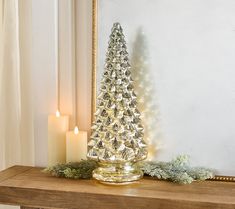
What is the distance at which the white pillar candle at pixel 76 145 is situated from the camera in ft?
4.21

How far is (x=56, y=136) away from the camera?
51.9 inches

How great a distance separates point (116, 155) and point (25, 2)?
0.60 meters

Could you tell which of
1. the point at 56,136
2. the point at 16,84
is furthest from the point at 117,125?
the point at 16,84

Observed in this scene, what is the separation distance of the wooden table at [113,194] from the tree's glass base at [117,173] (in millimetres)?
20

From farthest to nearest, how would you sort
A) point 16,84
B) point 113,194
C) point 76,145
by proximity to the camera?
point 16,84, point 76,145, point 113,194

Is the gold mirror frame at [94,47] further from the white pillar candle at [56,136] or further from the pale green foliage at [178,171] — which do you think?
the pale green foliage at [178,171]

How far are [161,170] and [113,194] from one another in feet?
0.61

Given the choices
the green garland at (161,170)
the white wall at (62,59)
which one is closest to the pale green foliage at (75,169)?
the green garland at (161,170)

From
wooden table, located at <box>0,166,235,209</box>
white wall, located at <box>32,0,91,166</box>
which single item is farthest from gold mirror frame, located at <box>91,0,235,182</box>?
wooden table, located at <box>0,166,235,209</box>

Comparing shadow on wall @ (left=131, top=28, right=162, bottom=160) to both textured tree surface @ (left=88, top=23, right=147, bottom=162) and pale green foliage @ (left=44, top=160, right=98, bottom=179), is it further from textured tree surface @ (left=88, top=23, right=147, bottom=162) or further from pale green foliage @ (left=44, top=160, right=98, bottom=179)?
pale green foliage @ (left=44, top=160, right=98, bottom=179)

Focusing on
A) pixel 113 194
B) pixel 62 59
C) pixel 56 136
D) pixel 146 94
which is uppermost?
pixel 62 59

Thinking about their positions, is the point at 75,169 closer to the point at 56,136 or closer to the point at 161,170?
the point at 56,136

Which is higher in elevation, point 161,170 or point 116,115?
point 116,115

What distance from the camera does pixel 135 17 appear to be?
1268 mm
